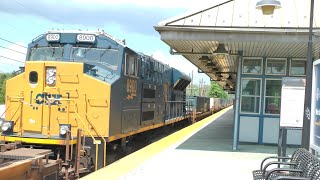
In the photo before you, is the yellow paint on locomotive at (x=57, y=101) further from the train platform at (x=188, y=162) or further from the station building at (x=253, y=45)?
the station building at (x=253, y=45)

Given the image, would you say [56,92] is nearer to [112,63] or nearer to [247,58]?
[112,63]

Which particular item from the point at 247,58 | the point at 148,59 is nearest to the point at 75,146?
the point at 148,59

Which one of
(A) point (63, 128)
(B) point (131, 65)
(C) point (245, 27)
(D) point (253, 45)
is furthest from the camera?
(D) point (253, 45)

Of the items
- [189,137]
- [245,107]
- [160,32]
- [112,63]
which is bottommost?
[189,137]

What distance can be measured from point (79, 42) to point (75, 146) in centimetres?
293

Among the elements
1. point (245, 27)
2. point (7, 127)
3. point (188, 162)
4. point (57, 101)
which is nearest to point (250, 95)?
point (245, 27)

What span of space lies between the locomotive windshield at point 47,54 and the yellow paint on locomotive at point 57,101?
115 centimetres

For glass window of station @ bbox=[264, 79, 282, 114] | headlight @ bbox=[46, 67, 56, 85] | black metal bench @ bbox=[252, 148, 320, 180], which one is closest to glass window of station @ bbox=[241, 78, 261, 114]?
glass window of station @ bbox=[264, 79, 282, 114]

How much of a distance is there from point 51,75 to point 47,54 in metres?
1.38

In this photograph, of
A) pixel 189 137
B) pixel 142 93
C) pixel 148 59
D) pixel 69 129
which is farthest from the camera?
pixel 189 137

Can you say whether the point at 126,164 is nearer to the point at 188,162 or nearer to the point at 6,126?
the point at 188,162

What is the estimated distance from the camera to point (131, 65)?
464 inches

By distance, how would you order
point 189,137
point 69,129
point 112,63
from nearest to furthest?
point 69,129
point 112,63
point 189,137

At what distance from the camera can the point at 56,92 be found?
9812 mm
